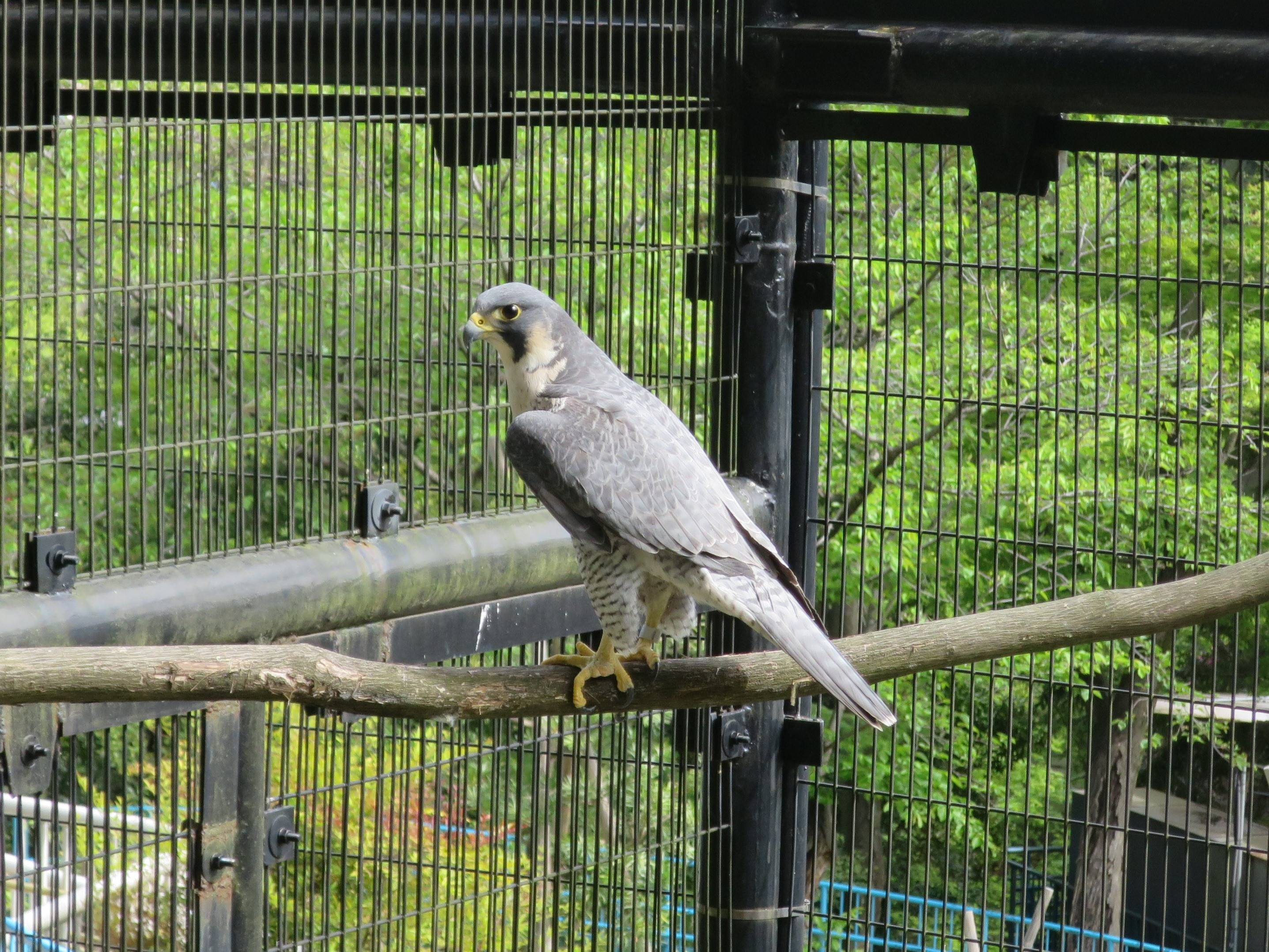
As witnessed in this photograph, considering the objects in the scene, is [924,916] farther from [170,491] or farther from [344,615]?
[170,491]

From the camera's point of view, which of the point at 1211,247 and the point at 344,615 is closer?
the point at 344,615

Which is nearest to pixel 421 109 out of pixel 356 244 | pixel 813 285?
pixel 356 244

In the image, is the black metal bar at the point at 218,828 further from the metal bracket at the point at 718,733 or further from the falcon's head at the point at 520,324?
the metal bracket at the point at 718,733

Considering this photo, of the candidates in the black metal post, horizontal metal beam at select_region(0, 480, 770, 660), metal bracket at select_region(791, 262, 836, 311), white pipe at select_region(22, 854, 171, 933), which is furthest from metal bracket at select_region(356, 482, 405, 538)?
white pipe at select_region(22, 854, 171, 933)

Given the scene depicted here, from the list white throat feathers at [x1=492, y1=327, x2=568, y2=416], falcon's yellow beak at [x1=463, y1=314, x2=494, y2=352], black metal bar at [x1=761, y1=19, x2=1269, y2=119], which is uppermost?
black metal bar at [x1=761, y1=19, x2=1269, y2=119]

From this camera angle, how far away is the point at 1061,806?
12.8 m

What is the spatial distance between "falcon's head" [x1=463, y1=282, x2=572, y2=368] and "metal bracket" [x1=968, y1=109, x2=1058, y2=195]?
129 cm

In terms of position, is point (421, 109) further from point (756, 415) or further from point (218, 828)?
point (218, 828)

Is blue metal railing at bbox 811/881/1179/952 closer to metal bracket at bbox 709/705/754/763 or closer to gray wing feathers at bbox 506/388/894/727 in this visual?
metal bracket at bbox 709/705/754/763

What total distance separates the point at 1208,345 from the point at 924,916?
5714 mm

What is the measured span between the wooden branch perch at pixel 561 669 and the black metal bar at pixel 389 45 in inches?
55.2

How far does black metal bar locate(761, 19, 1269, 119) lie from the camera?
3.43 m

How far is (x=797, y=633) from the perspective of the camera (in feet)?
8.48

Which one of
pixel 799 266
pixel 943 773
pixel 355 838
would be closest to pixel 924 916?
pixel 799 266
